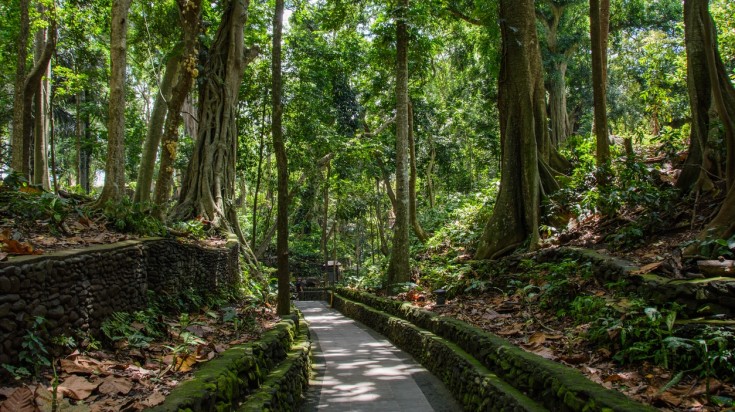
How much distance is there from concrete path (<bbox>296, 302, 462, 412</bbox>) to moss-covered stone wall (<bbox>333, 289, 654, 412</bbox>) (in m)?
0.70

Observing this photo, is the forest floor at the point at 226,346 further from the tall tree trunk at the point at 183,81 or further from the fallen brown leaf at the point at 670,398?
the tall tree trunk at the point at 183,81

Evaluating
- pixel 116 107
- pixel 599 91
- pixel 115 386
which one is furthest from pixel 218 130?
pixel 115 386

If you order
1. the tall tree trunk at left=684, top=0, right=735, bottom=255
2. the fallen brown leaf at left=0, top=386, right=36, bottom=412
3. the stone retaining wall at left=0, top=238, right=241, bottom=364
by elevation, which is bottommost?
the fallen brown leaf at left=0, top=386, right=36, bottom=412

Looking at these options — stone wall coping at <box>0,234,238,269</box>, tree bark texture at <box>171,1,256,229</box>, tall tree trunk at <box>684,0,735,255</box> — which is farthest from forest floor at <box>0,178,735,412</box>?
tree bark texture at <box>171,1,256,229</box>

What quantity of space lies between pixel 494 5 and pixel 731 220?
32.0 feet

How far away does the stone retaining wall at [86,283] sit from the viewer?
4.34 m

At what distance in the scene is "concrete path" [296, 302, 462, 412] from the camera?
663 centimetres

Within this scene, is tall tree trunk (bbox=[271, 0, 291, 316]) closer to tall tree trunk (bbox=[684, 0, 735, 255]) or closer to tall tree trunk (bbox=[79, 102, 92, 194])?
tall tree trunk (bbox=[684, 0, 735, 255])

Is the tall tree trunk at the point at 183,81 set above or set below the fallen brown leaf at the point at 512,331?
above

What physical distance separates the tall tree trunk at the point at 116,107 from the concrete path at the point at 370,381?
4542 mm

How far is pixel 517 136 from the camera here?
34.8 ft

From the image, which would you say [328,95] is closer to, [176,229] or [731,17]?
[176,229]

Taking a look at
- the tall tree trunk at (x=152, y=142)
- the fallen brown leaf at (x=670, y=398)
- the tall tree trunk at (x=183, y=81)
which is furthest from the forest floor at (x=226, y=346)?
the tall tree trunk at (x=152, y=142)

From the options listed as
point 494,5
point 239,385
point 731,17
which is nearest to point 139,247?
point 239,385
